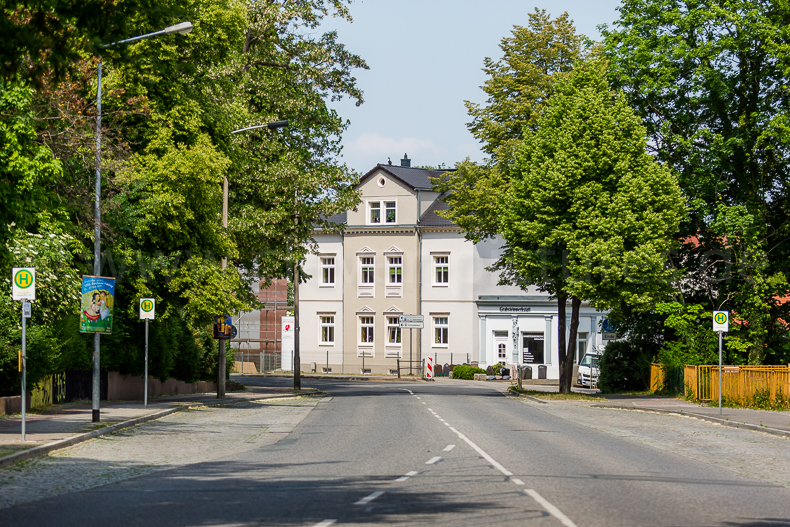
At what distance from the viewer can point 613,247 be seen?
3234 centimetres

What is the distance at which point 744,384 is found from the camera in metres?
28.3

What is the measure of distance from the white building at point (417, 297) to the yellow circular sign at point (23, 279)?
47.6 metres

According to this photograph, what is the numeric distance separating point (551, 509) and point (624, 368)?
32134 millimetres

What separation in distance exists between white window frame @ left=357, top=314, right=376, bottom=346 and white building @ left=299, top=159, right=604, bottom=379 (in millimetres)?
72

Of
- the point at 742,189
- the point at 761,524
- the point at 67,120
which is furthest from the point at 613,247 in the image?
the point at 761,524

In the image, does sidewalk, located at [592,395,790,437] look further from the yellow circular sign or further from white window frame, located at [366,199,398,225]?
white window frame, located at [366,199,398,225]

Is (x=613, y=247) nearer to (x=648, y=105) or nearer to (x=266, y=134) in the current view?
(x=648, y=105)

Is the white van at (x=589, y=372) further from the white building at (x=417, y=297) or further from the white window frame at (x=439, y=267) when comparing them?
the white window frame at (x=439, y=267)

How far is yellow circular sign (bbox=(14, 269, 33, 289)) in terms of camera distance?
15.9m

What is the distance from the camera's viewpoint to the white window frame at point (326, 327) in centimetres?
6731

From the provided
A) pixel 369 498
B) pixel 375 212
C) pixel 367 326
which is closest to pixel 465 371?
pixel 367 326

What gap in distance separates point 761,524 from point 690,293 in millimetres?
29291

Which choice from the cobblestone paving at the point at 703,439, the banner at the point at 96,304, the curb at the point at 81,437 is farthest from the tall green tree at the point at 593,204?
the banner at the point at 96,304

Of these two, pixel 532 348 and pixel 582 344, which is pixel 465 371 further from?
pixel 582 344
